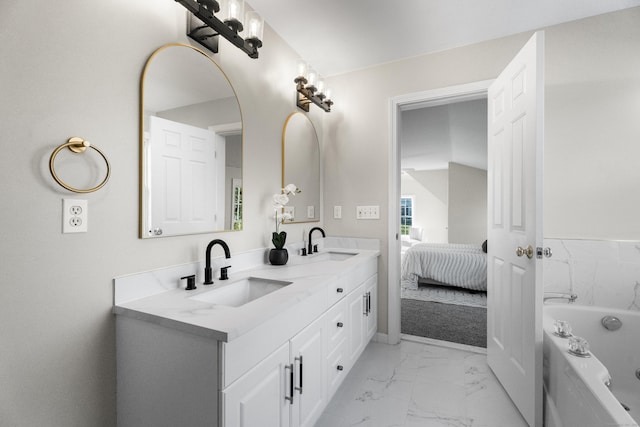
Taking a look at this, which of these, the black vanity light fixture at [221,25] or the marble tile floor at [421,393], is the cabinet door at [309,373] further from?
the black vanity light fixture at [221,25]

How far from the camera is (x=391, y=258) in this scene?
2385mm

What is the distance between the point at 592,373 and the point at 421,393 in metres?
0.93

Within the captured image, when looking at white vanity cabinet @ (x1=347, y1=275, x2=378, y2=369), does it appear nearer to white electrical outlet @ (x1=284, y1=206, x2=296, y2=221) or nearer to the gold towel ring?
white electrical outlet @ (x1=284, y1=206, x2=296, y2=221)

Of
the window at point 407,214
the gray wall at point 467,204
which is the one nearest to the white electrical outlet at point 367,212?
the gray wall at point 467,204

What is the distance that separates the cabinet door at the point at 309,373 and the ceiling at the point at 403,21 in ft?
6.11

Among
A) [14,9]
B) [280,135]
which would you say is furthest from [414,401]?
[14,9]

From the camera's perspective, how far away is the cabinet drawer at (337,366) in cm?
150

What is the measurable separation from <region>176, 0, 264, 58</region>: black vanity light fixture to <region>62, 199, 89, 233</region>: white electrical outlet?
34.8 inches

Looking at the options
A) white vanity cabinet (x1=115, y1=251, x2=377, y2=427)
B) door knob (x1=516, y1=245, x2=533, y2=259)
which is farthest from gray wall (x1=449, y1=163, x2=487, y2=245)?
white vanity cabinet (x1=115, y1=251, x2=377, y2=427)

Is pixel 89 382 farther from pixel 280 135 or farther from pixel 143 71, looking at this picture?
pixel 280 135

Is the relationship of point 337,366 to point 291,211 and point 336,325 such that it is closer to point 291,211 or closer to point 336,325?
point 336,325

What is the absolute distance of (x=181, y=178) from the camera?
1299 mm

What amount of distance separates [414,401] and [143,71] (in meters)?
2.19

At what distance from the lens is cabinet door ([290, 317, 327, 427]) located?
1.18 meters
